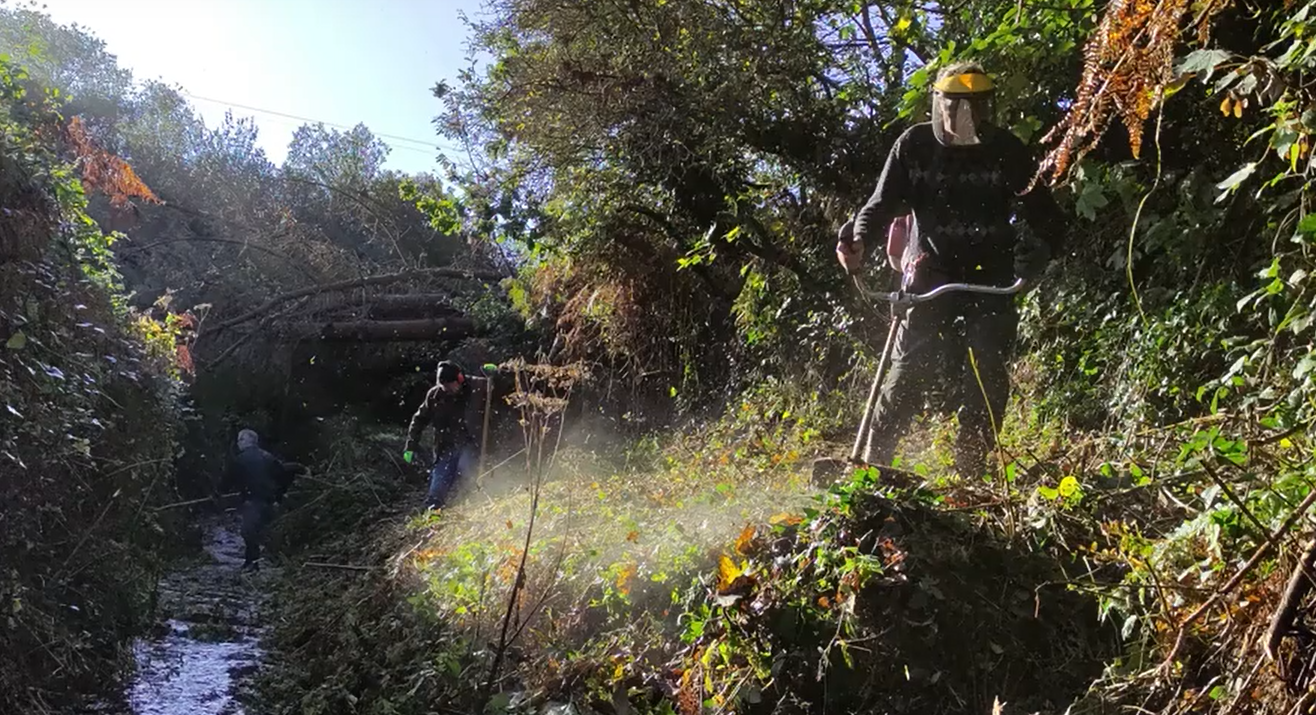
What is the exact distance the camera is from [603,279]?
9469mm

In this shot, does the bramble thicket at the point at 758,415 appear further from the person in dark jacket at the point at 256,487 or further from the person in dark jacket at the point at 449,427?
the person in dark jacket at the point at 449,427

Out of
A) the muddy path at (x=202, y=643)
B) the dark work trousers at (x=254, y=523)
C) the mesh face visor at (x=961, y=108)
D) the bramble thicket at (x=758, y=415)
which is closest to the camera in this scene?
the bramble thicket at (x=758, y=415)

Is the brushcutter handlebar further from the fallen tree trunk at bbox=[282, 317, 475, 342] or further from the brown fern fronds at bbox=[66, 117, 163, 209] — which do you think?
the fallen tree trunk at bbox=[282, 317, 475, 342]

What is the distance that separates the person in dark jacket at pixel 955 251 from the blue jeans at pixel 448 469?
15.9 ft

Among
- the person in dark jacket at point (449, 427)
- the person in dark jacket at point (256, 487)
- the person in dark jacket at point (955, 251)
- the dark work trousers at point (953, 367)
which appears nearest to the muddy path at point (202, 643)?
the person in dark jacket at point (256, 487)

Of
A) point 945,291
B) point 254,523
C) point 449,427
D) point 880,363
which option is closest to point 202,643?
point 449,427

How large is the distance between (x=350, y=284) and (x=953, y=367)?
11.2m

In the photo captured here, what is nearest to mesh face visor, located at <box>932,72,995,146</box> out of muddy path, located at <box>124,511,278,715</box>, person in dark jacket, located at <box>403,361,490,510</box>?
muddy path, located at <box>124,511,278,715</box>

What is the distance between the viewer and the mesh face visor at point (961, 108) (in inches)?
151

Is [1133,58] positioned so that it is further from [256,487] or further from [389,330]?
[389,330]

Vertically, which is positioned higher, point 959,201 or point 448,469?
point 959,201

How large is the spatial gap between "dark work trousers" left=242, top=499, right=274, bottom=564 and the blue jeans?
2.71 meters

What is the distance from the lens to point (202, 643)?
6.50 metres

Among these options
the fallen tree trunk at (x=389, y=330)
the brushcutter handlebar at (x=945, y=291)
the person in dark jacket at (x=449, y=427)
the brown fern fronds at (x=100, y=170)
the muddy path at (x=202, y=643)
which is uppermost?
the brown fern fronds at (x=100, y=170)
